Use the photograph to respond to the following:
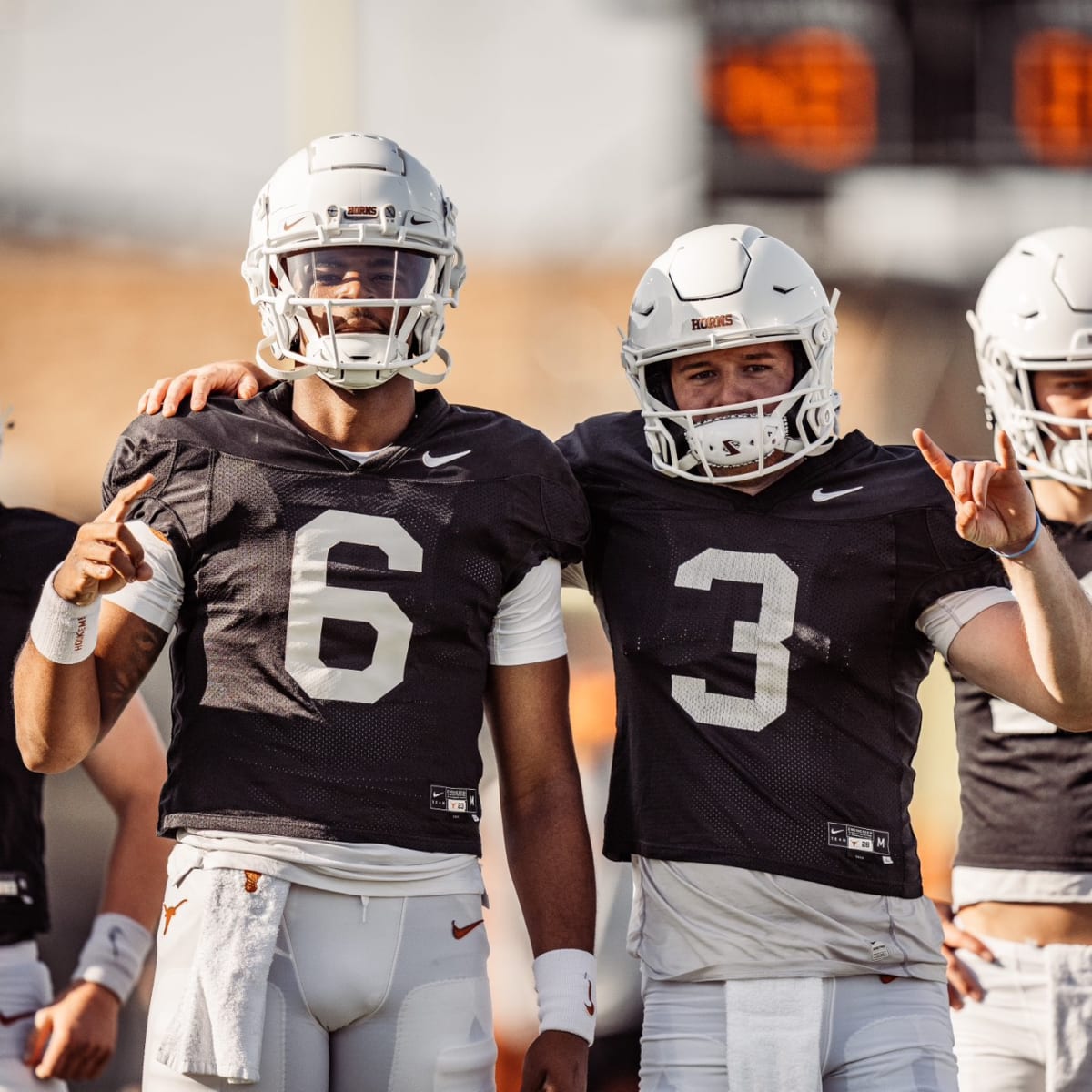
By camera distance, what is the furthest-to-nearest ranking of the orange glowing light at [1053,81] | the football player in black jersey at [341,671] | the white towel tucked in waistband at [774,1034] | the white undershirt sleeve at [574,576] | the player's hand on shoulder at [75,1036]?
the orange glowing light at [1053,81] < the player's hand on shoulder at [75,1036] < the white undershirt sleeve at [574,576] < the white towel tucked in waistband at [774,1034] < the football player in black jersey at [341,671]

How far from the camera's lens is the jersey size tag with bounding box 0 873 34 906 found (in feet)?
11.5

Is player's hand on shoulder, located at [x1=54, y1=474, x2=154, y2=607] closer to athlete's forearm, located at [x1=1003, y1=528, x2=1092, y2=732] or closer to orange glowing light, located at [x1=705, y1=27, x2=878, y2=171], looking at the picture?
athlete's forearm, located at [x1=1003, y1=528, x2=1092, y2=732]

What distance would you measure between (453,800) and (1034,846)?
1.24 m

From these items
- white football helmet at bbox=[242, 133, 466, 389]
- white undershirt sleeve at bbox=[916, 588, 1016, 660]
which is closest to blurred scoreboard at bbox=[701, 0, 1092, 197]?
white football helmet at bbox=[242, 133, 466, 389]

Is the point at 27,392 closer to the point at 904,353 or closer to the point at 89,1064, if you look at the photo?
the point at 904,353

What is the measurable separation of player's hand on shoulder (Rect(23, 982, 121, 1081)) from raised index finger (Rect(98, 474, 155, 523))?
1117 millimetres

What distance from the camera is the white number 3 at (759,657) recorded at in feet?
10.1

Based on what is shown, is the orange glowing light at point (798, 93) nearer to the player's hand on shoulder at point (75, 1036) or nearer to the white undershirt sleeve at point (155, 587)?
the player's hand on shoulder at point (75, 1036)

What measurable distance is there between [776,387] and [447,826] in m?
0.96

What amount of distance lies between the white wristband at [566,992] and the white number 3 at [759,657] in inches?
17.4

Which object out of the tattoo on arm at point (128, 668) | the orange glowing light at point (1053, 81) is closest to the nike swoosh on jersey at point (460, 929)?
the tattoo on arm at point (128, 668)

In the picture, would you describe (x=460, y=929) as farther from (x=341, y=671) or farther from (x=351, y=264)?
(x=351, y=264)

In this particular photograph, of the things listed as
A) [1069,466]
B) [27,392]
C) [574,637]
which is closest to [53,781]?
[574,637]

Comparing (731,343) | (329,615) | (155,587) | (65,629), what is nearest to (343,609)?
(329,615)
